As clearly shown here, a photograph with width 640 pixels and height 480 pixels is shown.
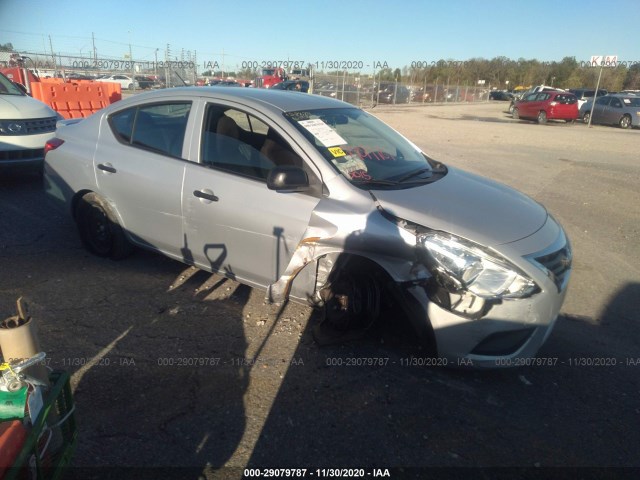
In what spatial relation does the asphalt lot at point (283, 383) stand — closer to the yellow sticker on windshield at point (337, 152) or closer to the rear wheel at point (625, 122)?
the yellow sticker on windshield at point (337, 152)

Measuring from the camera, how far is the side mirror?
320 cm

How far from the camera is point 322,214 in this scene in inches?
126

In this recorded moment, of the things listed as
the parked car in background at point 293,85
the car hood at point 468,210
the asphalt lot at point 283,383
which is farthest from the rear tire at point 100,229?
the parked car in background at point 293,85

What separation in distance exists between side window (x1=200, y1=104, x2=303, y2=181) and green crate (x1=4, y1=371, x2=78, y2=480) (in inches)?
79.4

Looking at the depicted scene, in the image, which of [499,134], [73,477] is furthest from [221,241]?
[499,134]

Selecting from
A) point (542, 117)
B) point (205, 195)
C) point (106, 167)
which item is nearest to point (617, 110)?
point (542, 117)

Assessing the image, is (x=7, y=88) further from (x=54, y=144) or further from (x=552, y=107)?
(x=552, y=107)

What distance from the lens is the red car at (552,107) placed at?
25.1 meters

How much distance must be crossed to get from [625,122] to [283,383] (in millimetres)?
26522

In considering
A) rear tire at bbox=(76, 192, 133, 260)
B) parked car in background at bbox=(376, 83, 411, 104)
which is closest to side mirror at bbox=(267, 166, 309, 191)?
rear tire at bbox=(76, 192, 133, 260)

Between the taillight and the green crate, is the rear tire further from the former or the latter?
the green crate

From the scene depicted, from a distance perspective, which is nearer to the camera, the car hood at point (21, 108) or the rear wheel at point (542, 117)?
the car hood at point (21, 108)

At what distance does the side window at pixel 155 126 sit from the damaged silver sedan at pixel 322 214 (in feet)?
0.04

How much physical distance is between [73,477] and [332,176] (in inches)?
88.8
